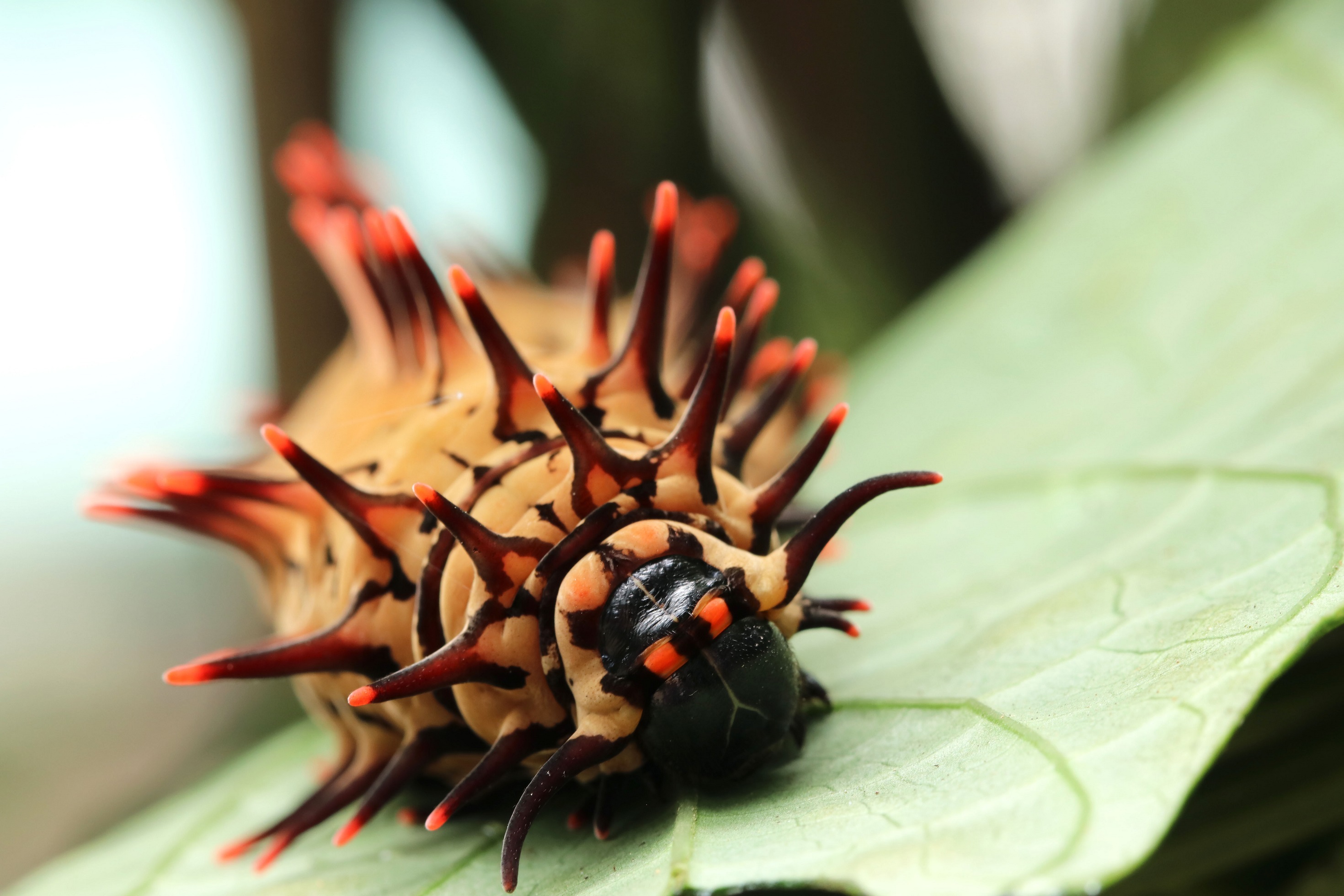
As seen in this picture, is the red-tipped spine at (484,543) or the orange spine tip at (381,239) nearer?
the red-tipped spine at (484,543)

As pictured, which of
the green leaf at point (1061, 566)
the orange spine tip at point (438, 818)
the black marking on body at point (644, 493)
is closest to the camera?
the green leaf at point (1061, 566)

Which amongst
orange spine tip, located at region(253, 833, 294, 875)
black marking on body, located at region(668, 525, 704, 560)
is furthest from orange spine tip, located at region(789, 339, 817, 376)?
orange spine tip, located at region(253, 833, 294, 875)

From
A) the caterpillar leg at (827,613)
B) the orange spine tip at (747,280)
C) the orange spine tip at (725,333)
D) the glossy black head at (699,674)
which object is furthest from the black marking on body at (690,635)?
the orange spine tip at (747,280)

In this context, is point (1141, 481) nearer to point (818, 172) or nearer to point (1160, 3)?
point (818, 172)

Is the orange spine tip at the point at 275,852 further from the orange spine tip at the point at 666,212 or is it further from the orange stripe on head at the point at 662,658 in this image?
the orange spine tip at the point at 666,212

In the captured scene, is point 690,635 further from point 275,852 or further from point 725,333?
point 275,852

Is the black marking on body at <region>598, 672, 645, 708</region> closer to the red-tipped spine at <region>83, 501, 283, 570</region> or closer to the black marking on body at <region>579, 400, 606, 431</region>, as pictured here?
the black marking on body at <region>579, 400, 606, 431</region>

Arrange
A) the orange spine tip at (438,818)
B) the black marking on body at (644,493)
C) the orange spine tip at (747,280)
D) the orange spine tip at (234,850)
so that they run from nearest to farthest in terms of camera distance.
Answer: the orange spine tip at (438,818), the black marking on body at (644,493), the orange spine tip at (234,850), the orange spine tip at (747,280)
